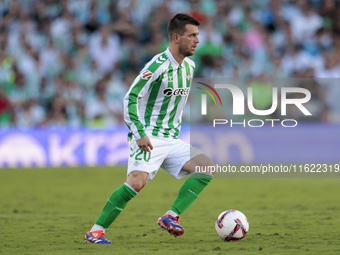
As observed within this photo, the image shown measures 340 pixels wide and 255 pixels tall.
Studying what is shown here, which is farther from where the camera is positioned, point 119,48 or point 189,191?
point 119,48

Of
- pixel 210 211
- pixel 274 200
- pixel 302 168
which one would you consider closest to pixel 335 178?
pixel 302 168

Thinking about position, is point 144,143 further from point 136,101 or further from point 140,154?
point 136,101

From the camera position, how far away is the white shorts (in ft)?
17.2

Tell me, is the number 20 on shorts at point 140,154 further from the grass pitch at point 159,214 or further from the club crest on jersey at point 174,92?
the grass pitch at point 159,214

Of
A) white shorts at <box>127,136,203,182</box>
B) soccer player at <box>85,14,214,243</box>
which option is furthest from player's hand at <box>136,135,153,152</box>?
white shorts at <box>127,136,203,182</box>

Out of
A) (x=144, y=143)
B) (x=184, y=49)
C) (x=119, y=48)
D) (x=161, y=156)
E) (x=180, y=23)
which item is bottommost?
(x=161, y=156)

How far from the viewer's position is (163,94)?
548 centimetres

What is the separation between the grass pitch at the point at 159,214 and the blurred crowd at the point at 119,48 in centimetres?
271

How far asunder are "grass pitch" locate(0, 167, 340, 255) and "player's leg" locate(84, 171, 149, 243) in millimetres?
171

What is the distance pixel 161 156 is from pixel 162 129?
290 mm

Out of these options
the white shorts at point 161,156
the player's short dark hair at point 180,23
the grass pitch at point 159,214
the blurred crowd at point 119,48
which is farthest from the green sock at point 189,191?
the blurred crowd at point 119,48

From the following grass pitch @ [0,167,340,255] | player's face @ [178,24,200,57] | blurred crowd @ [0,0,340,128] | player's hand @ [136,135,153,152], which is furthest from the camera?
blurred crowd @ [0,0,340,128]

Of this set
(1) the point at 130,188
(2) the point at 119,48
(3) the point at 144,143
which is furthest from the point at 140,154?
(2) the point at 119,48

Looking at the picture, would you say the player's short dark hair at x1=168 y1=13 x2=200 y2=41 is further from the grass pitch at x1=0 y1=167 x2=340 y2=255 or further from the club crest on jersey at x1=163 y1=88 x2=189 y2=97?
the grass pitch at x1=0 y1=167 x2=340 y2=255
